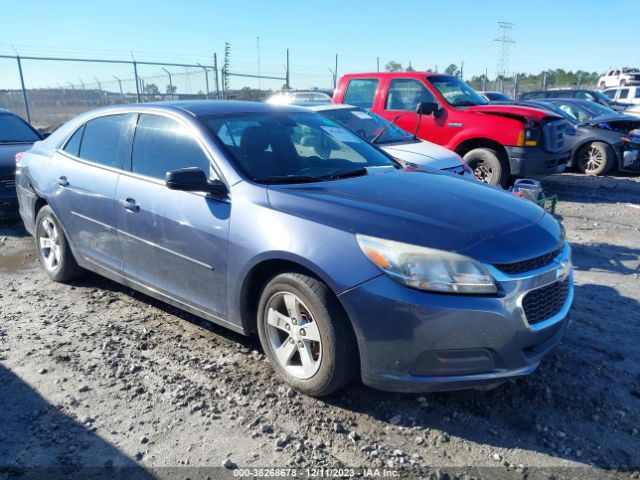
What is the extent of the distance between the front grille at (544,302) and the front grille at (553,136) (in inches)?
237

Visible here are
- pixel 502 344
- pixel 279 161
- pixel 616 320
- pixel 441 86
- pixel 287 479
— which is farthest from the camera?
pixel 441 86

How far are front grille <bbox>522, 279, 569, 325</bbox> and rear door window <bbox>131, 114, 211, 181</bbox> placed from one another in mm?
2102

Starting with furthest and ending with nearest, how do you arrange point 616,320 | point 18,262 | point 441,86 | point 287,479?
point 441,86, point 18,262, point 616,320, point 287,479

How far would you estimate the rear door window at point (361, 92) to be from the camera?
942 cm

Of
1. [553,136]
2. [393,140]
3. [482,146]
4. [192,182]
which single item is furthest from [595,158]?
[192,182]

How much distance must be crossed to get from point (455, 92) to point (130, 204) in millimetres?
6860

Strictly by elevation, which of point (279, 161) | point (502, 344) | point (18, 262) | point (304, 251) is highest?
point (279, 161)

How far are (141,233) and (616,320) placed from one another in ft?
11.8

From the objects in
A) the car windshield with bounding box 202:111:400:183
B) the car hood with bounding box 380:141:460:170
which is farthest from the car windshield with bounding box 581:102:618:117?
the car windshield with bounding box 202:111:400:183

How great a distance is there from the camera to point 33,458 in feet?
8.90

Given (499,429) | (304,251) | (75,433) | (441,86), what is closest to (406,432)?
(499,429)

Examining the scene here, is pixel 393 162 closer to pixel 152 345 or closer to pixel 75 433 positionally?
pixel 152 345

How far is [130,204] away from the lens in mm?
3949

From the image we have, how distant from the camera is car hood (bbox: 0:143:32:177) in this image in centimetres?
690
